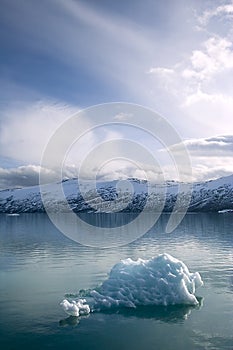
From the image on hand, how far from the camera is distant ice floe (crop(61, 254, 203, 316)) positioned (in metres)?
25.6

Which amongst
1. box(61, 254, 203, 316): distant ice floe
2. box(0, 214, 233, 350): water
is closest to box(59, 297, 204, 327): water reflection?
box(0, 214, 233, 350): water

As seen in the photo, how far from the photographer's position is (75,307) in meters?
23.7

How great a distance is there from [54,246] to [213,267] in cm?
3098

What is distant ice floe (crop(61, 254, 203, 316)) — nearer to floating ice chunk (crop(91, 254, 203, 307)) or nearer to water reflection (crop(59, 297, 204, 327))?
floating ice chunk (crop(91, 254, 203, 307))

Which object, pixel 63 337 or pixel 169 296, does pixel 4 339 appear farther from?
pixel 169 296

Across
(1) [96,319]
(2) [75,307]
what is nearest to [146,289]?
(1) [96,319]

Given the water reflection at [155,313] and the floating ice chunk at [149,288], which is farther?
the floating ice chunk at [149,288]

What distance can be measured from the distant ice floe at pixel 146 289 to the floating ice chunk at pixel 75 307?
1.58 ft

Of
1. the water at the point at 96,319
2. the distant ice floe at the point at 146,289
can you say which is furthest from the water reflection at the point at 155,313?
the distant ice floe at the point at 146,289

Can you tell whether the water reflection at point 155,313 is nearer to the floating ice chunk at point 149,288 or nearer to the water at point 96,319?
the water at point 96,319

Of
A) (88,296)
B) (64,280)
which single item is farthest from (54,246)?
(88,296)

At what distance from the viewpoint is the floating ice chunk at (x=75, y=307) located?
2355cm

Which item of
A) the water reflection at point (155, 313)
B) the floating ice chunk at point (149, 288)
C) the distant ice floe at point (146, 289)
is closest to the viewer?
the water reflection at point (155, 313)

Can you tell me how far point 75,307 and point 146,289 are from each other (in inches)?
204
